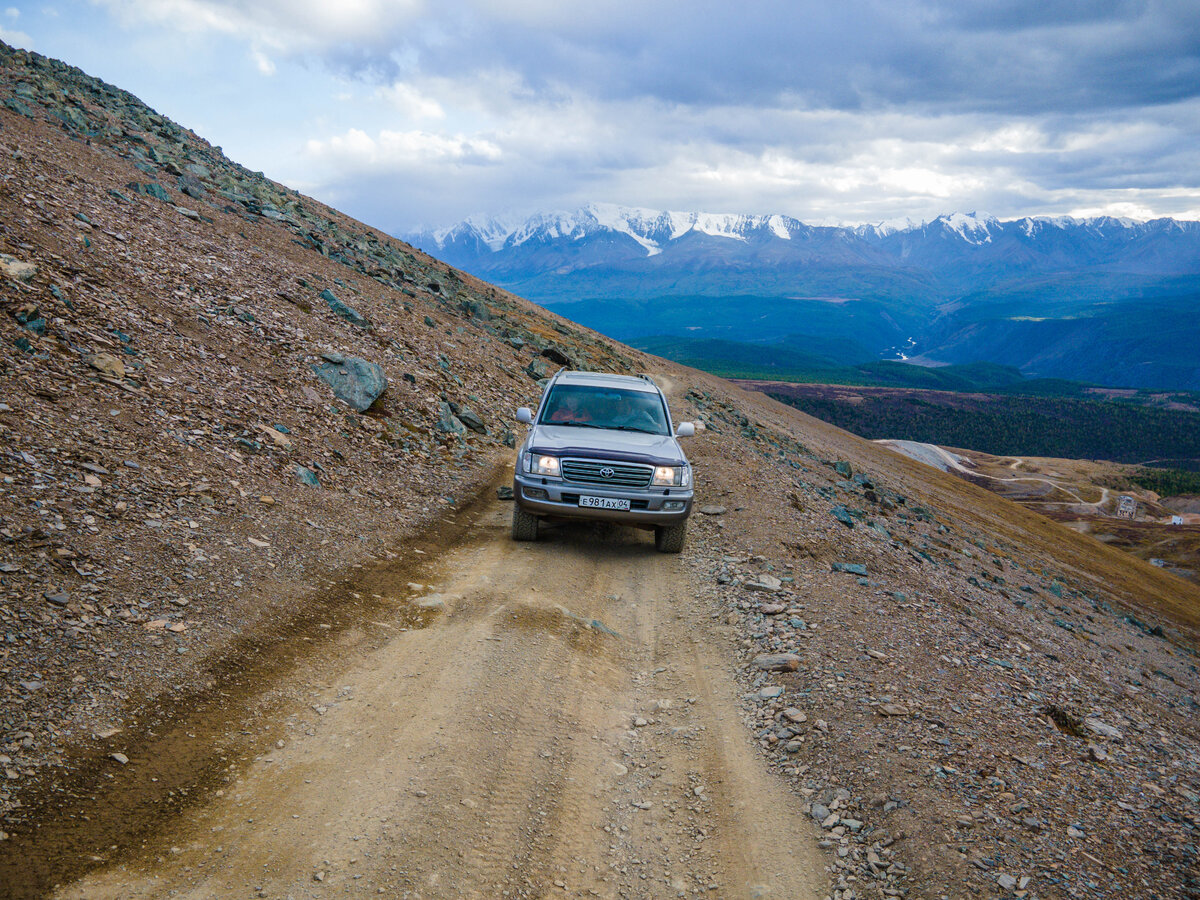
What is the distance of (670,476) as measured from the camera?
9.78 metres

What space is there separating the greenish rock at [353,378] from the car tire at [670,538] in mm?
6763

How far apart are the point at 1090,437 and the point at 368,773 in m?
195

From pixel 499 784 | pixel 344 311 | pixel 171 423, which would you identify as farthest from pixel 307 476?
pixel 344 311

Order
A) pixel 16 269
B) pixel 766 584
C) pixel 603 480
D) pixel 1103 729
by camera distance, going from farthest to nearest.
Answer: pixel 16 269
pixel 603 480
pixel 766 584
pixel 1103 729

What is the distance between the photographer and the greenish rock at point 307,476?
34.3 ft

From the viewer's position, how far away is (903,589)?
408 inches

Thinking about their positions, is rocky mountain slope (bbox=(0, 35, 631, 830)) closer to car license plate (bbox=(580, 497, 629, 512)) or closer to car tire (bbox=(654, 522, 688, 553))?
car license plate (bbox=(580, 497, 629, 512))

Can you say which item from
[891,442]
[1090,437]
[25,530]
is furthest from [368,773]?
[1090,437]

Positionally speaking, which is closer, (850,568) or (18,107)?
(850,568)

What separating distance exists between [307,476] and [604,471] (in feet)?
15.5

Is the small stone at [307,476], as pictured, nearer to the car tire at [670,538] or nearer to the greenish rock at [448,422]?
the greenish rock at [448,422]

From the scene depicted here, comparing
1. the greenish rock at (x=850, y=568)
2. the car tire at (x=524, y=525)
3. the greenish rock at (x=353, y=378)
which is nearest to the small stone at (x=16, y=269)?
the greenish rock at (x=353, y=378)

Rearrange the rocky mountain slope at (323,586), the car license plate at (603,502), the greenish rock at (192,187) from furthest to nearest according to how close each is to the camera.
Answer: the greenish rock at (192,187) → the car license plate at (603,502) → the rocky mountain slope at (323,586)

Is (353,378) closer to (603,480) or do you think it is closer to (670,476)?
(603,480)
